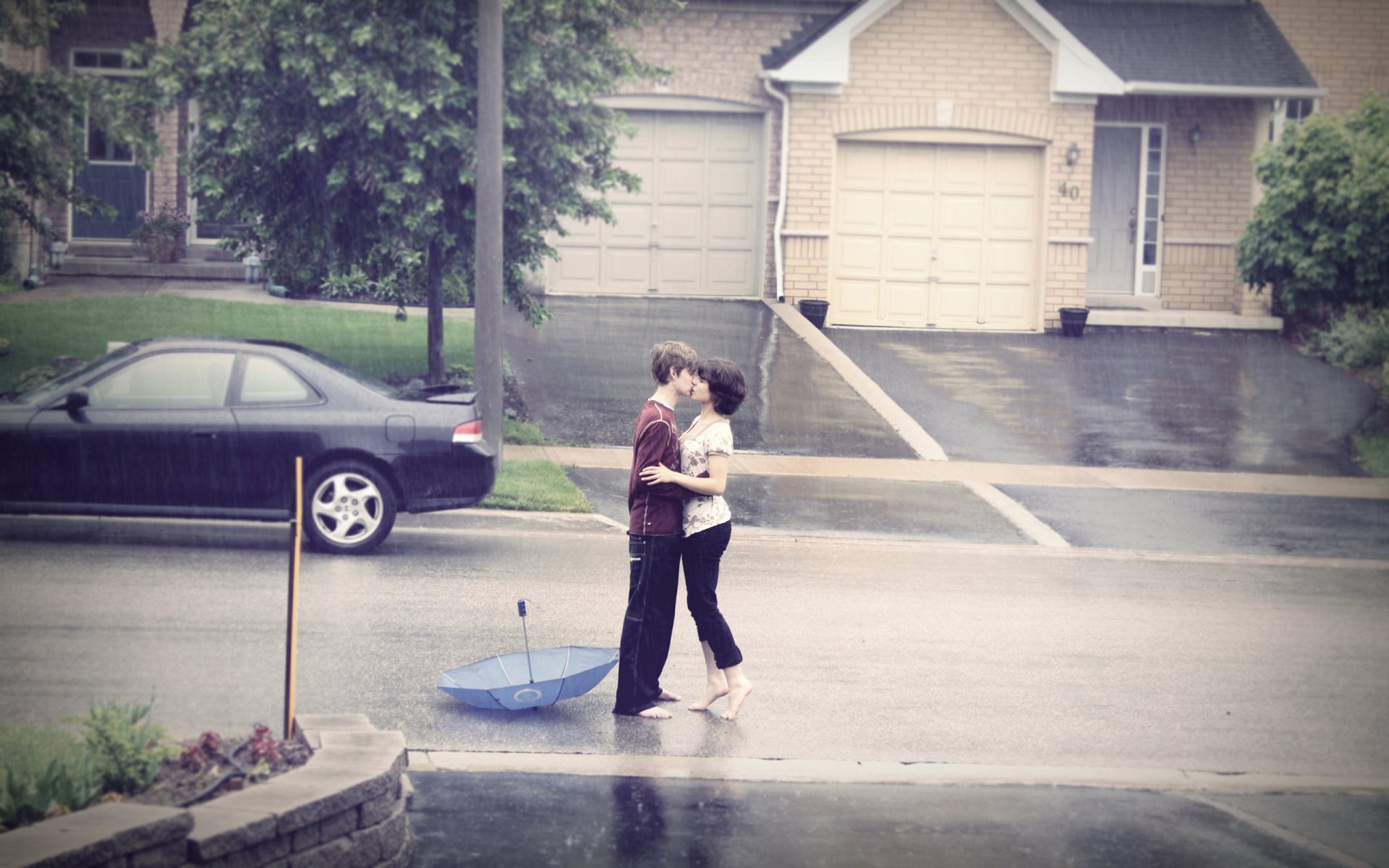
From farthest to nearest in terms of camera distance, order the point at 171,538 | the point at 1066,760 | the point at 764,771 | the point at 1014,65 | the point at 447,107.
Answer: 1. the point at 1014,65
2. the point at 447,107
3. the point at 171,538
4. the point at 1066,760
5. the point at 764,771

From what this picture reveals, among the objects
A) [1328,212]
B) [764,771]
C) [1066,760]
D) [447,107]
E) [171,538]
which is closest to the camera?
[764,771]

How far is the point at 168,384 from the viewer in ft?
33.3

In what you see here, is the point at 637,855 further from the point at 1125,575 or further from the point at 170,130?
the point at 170,130

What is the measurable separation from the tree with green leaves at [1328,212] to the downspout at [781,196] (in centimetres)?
A: 659

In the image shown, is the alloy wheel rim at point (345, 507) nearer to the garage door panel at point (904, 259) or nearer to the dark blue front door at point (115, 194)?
the garage door panel at point (904, 259)

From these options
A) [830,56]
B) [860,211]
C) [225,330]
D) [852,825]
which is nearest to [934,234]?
[860,211]

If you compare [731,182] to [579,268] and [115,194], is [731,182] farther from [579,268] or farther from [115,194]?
[115,194]

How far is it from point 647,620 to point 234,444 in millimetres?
4308

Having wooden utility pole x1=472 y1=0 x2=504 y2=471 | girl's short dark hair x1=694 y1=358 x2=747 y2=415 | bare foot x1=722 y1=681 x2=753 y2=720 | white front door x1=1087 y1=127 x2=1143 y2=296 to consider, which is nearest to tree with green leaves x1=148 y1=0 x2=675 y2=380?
wooden utility pole x1=472 y1=0 x2=504 y2=471

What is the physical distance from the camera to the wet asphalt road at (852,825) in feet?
17.2

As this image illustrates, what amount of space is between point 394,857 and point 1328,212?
17.8 meters

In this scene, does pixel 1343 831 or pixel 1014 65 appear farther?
pixel 1014 65

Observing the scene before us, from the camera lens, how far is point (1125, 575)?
436 inches

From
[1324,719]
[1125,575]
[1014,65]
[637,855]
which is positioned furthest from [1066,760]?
[1014,65]
